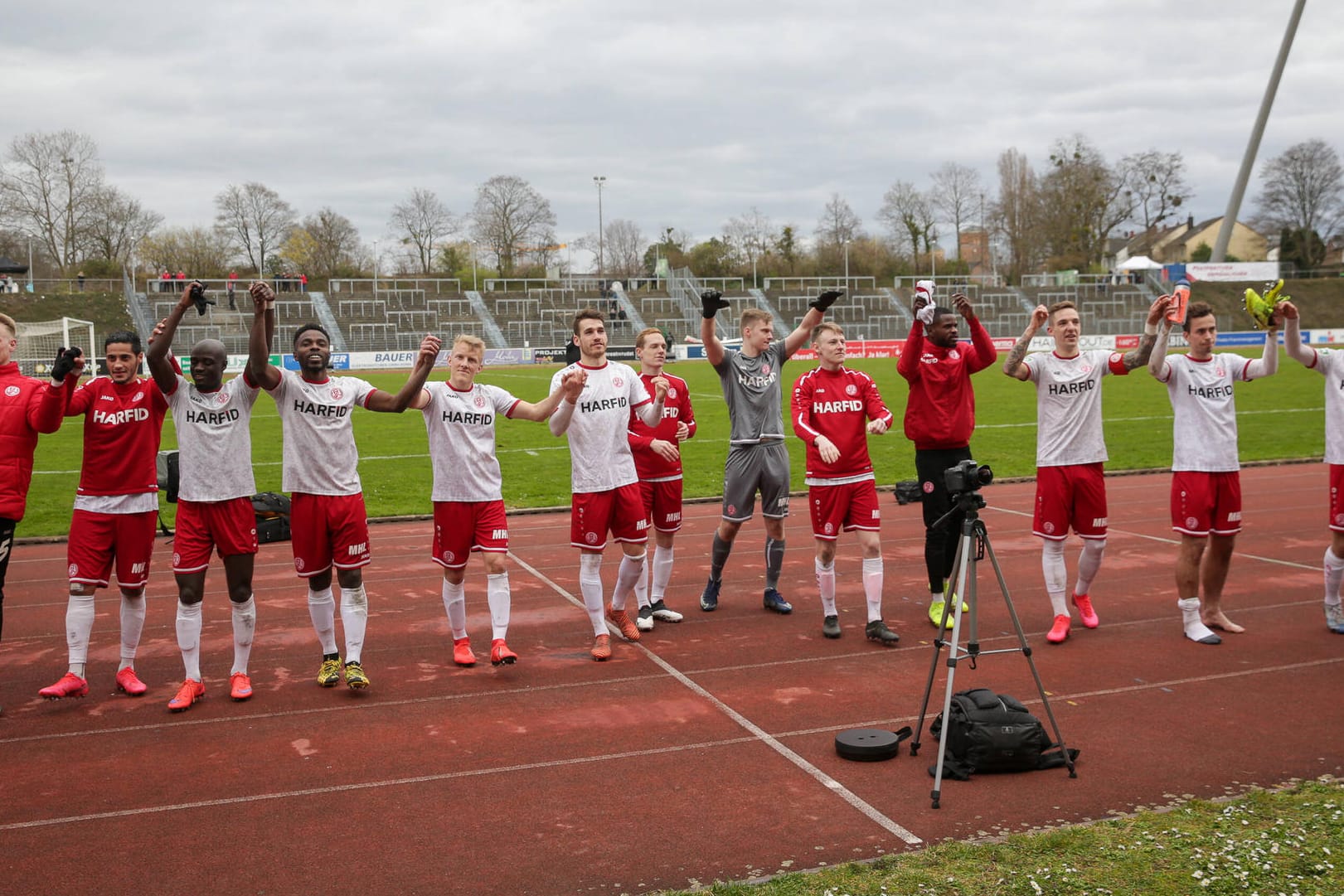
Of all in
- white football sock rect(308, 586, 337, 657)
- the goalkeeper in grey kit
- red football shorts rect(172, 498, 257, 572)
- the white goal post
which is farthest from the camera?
the white goal post

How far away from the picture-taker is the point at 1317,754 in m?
5.16

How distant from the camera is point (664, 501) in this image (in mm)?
7895

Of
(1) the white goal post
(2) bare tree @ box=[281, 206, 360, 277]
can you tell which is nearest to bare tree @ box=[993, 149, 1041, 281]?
(2) bare tree @ box=[281, 206, 360, 277]

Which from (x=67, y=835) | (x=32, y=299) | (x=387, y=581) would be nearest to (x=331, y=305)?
(x=32, y=299)

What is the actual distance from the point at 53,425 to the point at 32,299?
51563 millimetres

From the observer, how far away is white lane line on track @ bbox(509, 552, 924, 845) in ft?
14.5

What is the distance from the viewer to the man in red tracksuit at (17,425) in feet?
20.5

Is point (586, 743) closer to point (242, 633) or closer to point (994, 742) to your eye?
point (994, 742)

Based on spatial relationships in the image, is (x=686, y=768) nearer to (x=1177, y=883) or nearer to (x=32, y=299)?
(x=1177, y=883)

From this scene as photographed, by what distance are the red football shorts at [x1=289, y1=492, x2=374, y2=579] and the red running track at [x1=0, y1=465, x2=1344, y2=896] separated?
32.5 inches

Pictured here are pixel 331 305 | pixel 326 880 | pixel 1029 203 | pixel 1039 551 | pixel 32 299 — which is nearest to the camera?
pixel 326 880

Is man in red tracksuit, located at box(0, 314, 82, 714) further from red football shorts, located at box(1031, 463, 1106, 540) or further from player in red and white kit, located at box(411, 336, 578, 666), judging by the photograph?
red football shorts, located at box(1031, 463, 1106, 540)

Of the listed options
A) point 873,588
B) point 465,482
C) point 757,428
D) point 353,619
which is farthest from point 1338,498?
point 353,619

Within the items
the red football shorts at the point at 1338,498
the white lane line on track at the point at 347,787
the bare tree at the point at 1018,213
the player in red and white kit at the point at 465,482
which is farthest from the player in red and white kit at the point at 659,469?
the bare tree at the point at 1018,213
